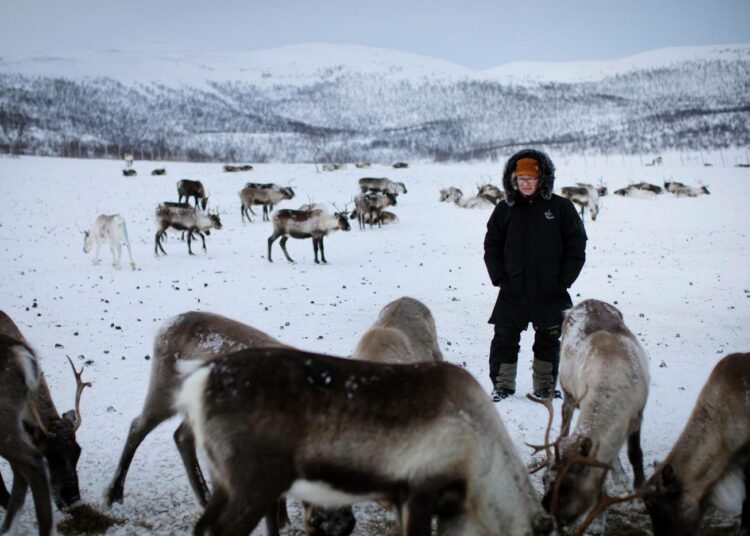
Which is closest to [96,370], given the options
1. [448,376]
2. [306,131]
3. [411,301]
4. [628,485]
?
[411,301]

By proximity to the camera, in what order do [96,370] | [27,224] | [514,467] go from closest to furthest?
1. [514,467]
2. [96,370]
3. [27,224]

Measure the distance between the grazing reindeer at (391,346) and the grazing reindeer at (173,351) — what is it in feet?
2.64

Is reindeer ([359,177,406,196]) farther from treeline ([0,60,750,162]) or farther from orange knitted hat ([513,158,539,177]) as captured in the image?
treeline ([0,60,750,162])

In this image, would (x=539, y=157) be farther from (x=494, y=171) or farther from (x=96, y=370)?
(x=494, y=171)

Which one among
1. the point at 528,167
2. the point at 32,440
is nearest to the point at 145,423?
the point at 32,440

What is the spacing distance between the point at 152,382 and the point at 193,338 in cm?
43

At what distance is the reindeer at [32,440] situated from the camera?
3.14 metres

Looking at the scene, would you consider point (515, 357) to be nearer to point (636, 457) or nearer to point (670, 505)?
point (636, 457)

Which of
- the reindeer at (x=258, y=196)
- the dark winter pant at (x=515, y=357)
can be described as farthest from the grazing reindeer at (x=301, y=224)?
the dark winter pant at (x=515, y=357)

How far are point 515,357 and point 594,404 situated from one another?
2.15 m

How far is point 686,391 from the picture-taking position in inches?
224

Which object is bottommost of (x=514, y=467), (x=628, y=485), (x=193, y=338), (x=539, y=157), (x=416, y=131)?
(x=628, y=485)

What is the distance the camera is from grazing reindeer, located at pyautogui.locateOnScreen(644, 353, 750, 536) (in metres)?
2.84

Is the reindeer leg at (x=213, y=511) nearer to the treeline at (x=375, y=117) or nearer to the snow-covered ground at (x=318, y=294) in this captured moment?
the snow-covered ground at (x=318, y=294)
